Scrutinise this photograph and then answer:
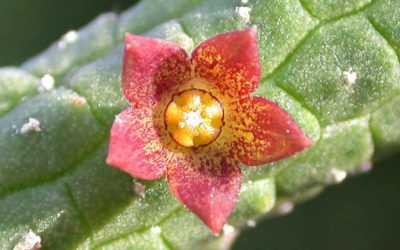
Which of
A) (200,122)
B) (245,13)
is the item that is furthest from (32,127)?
(245,13)

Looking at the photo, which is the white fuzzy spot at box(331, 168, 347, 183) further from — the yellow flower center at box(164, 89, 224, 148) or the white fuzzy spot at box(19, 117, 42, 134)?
the white fuzzy spot at box(19, 117, 42, 134)

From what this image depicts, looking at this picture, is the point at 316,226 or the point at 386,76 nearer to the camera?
the point at 386,76

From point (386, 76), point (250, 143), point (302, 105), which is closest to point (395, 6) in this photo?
point (386, 76)

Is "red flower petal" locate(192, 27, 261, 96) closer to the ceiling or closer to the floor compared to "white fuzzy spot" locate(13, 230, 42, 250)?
closer to the ceiling

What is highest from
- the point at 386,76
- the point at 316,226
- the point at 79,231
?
the point at 386,76

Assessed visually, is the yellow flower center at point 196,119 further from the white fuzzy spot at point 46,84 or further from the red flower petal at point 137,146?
the white fuzzy spot at point 46,84

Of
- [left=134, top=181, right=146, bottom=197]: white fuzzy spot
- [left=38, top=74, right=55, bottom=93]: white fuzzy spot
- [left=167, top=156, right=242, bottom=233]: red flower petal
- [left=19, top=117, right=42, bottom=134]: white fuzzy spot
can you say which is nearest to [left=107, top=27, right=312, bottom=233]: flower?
[left=167, top=156, right=242, bottom=233]: red flower petal

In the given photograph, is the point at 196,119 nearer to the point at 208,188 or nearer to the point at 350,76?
the point at 208,188

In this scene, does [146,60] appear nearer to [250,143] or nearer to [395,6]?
[250,143]
